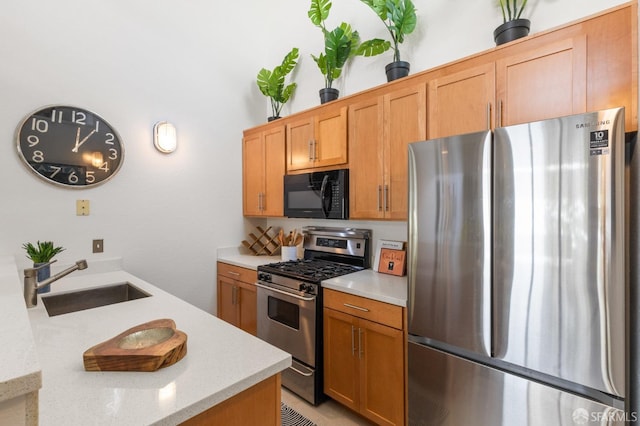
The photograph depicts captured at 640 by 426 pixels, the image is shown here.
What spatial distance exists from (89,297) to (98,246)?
0.63 meters

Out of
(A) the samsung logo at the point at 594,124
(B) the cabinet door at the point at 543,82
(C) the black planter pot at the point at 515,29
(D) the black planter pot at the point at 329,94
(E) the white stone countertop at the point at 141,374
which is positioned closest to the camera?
(E) the white stone countertop at the point at 141,374

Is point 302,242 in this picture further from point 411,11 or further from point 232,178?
point 411,11

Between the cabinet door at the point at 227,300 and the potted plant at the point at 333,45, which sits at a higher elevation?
the potted plant at the point at 333,45

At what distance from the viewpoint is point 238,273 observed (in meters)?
2.95

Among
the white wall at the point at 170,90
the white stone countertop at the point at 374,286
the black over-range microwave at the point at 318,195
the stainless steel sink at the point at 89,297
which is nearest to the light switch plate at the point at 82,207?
the white wall at the point at 170,90

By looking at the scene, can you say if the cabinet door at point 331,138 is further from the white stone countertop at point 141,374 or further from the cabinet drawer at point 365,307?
the white stone countertop at point 141,374

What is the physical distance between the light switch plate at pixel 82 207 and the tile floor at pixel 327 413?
6.90 ft

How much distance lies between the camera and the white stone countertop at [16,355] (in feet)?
1.59

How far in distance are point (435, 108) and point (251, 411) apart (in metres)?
1.80

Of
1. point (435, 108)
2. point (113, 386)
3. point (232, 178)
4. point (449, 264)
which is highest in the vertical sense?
point (435, 108)

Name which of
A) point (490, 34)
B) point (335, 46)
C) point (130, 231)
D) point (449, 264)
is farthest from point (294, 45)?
point (449, 264)

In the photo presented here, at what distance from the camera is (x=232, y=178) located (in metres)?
3.33

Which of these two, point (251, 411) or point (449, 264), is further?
point (449, 264)

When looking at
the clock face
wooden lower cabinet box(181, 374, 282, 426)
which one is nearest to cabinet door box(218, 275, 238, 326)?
the clock face
